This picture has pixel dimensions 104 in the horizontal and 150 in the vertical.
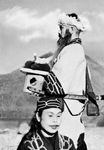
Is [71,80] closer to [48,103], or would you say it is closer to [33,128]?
[48,103]

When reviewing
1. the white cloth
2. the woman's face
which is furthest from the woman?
the white cloth

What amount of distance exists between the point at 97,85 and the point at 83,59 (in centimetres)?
1232

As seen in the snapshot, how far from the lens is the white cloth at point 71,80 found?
3.18m

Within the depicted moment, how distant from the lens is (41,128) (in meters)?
3.01

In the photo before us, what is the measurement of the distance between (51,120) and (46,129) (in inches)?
2.6

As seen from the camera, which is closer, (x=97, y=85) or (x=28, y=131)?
(x=28, y=131)

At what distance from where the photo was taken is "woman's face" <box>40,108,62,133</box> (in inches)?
117

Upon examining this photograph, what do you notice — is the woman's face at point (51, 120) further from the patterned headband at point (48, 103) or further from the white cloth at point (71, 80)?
the white cloth at point (71, 80)

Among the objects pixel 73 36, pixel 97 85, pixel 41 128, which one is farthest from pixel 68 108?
pixel 97 85

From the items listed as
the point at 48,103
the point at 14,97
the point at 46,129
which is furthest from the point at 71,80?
the point at 14,97

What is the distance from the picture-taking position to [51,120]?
2.98m

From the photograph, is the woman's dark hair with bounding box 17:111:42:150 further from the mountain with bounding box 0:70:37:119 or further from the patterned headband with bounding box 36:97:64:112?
the mountain with bounding box 0:70:37:119

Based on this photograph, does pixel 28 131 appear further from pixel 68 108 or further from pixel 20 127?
pixel 68 108

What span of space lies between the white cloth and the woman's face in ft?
0.64
